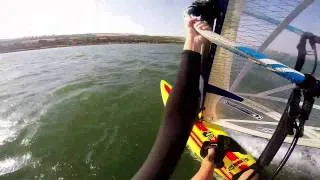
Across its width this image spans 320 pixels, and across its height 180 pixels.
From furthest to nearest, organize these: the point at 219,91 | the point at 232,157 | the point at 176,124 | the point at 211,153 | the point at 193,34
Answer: the point at 232,157, the point at 219,91, the point at 211,153, the point at 193,34, the point at 176,124

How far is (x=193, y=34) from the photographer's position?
10.9 feet

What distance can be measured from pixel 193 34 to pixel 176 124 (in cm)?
115

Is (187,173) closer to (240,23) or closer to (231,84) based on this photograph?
(231,84)

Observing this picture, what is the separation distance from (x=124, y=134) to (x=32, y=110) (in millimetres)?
4632

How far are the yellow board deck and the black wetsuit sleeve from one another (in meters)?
2.44

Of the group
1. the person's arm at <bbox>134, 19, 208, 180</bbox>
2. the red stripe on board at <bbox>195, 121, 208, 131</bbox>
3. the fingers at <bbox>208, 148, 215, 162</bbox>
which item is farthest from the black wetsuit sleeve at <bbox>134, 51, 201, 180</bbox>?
the red stripe on board at <bbox>195, 121, 208, 131</bbox>

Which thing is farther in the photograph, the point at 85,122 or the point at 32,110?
the point at 32,110

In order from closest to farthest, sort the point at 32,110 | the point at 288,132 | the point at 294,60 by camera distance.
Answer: the point at 288,132
the point at 294,60
the point at 32,110

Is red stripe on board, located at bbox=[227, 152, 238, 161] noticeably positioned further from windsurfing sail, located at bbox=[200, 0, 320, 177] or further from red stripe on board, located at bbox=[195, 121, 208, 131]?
red stripe on board, located at bbox=[195, 121, 208, 131]

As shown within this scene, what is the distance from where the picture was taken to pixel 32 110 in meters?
10.7

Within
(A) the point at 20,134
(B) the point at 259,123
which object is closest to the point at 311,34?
(B) the point at 259,123

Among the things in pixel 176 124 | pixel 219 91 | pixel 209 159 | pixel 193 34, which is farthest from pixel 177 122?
pixel 219 91

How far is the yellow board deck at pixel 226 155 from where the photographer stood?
5383 mm

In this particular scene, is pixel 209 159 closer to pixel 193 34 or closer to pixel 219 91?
pixel 219 91
